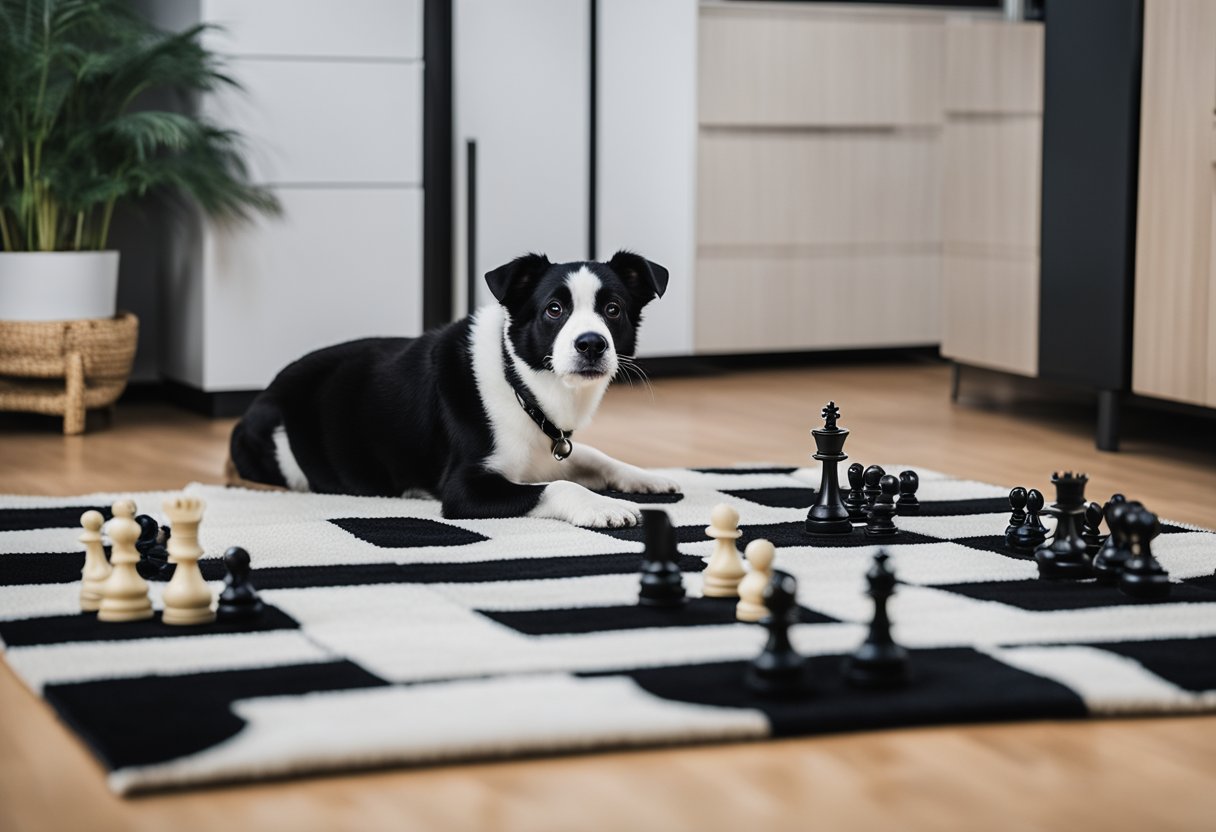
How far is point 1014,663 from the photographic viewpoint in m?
2.20

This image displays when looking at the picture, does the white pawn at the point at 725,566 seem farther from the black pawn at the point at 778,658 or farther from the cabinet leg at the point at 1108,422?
the cabinet leg at the point at 1108,422

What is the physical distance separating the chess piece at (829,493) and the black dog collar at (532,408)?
60 cm

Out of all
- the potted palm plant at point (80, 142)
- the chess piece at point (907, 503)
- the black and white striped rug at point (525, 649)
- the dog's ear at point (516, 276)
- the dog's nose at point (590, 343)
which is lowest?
the black and white striped rug at point (525, 649)

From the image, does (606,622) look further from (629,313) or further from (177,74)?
(177,74)

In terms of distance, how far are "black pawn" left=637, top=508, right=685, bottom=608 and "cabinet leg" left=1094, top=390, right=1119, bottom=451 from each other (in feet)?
8.01

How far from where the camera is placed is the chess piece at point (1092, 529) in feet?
9.36

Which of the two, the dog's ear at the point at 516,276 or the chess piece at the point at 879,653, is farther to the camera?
the dog's ear at the point at 516,276

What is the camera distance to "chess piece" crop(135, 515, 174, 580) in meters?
2.75

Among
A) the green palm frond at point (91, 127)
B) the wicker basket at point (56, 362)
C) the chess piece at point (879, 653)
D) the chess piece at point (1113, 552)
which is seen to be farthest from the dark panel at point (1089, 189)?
the chess piece at point (879, 653)

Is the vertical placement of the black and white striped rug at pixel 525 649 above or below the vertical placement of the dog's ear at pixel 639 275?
below

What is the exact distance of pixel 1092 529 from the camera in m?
2.89

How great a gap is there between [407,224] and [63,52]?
117cm

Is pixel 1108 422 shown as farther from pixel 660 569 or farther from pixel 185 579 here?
pixel 185 579

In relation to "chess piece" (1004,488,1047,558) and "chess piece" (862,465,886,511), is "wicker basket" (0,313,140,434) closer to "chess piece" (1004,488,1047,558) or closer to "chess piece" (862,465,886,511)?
"chess piece" (862,465,886,511)
